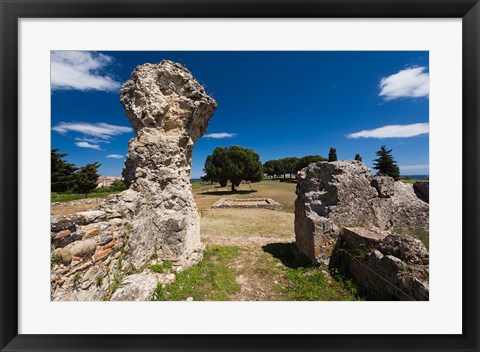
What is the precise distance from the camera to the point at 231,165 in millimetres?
31250

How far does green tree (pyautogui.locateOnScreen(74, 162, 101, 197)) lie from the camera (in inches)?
591

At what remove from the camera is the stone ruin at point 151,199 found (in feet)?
11.6

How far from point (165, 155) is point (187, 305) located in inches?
147

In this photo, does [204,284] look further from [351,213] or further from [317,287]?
[351,213]

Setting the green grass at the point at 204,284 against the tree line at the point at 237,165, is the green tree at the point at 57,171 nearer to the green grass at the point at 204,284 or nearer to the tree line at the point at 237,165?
the green grass at the point at 204,284

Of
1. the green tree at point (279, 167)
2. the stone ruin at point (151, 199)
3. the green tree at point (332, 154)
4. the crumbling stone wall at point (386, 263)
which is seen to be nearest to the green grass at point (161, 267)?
the stone ruin at point (151, 199)

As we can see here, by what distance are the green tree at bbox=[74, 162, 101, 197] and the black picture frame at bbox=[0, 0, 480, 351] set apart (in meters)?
14.9

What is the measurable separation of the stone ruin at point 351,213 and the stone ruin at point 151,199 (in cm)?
365

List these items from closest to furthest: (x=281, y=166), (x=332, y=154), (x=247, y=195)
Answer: (x=247, y=195), (x=332, y=154), (x=281, y=166)

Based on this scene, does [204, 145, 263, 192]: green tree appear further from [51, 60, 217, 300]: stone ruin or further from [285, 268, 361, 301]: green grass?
[285, 268, 361, 301]: green grass

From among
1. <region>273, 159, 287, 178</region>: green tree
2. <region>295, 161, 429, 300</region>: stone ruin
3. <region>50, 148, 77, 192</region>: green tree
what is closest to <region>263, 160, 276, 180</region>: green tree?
<region>273, 159, 287, 178</region>: green tree
